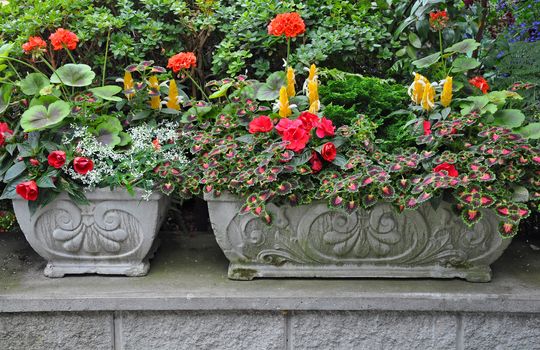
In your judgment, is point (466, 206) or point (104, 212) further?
point (104, 212)

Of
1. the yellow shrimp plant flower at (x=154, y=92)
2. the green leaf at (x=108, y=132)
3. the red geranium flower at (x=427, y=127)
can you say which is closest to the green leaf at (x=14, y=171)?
the green leaf at (x=108, y=132)

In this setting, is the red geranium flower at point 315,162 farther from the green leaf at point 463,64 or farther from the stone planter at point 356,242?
the green leaf at point 463,64

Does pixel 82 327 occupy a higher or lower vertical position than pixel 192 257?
lower

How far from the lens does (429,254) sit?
227 centimetres

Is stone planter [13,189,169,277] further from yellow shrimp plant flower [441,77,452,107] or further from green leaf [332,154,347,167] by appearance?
yellow shrimp plant flower [441,77,452,107]

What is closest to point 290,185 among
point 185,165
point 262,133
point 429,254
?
point 262,133

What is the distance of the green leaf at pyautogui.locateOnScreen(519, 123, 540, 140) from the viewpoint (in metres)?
2.26

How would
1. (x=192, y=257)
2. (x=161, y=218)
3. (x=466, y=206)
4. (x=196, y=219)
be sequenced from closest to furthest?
(x=466, y=206)
(x=161, y=218)
(x=192, y=257)
(x=196, y=219)

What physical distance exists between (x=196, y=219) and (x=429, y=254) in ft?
4.06

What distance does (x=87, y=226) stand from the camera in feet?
7.50

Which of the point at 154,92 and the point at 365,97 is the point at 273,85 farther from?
the point at 154,92

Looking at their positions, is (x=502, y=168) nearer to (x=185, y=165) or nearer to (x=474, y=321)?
(x=474, y=321)

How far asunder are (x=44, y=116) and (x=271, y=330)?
1.15 meters

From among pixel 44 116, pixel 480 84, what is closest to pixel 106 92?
pixel 44 116
